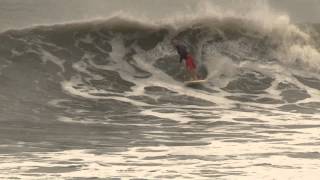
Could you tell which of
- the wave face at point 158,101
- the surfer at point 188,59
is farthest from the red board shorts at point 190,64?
the wave face at point 158,101

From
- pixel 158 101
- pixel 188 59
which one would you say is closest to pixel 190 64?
pixel 188 59

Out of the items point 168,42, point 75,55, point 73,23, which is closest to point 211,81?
point 168,42

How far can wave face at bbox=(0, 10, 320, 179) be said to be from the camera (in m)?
6.32

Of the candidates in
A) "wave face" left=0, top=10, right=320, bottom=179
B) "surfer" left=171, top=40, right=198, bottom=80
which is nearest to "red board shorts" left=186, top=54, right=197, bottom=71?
"surfer" left=171, top=40, right=198, bottom=80

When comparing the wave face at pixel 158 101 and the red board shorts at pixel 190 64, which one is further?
the red board shorts at pixel 190 64

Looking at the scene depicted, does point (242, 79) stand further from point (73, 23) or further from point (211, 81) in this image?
point (73, 23)

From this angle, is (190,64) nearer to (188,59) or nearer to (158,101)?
(188,59)

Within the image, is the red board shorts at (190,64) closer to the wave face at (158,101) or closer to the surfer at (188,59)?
the surfer at (188,59)

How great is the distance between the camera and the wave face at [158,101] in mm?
6320

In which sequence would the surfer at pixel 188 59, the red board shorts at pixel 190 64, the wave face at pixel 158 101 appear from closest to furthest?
the wave face at pixel 158 101
the surfer at pixel 188 59
the red board shorts at pixel 190 64

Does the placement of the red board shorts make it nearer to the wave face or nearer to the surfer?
the surfer

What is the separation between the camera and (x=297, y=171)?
581 centimetres

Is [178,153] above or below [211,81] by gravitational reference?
below

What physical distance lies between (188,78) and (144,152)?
6.91 metres
